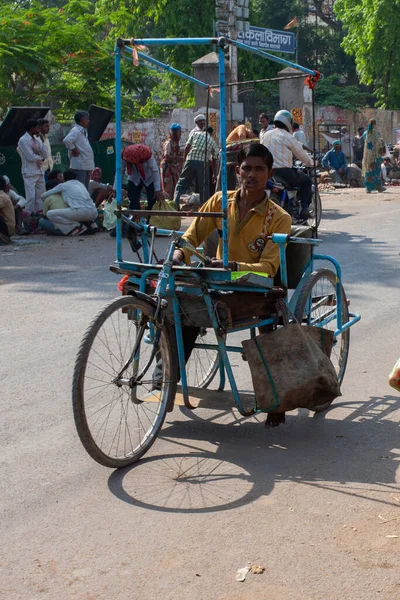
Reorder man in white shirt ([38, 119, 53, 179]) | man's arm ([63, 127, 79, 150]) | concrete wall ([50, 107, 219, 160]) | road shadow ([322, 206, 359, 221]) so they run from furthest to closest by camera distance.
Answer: concrete wall ([50, 107, 219, 160]), road shadow ([322, 206, 359, 221]), man's arm ([63, 127, 79, 150]), man in white shirt ([38, 119, 53, 179])

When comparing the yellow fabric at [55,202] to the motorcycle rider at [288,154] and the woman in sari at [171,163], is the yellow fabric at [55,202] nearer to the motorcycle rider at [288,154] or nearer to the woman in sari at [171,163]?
the woman in sari at [171,163]

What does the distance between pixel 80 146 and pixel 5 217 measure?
2.93 metres

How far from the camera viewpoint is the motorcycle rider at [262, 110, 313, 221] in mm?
11797

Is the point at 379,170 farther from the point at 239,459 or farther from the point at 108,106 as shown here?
the point at 239,459

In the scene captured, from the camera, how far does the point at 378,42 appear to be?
4178 centimetres

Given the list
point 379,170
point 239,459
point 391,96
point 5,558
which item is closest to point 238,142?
point 239,459

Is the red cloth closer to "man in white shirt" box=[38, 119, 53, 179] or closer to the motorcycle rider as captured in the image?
the motorcycle rider

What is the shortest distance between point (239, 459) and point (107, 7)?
36.2 metres

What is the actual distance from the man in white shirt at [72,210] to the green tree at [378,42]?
3024 cm

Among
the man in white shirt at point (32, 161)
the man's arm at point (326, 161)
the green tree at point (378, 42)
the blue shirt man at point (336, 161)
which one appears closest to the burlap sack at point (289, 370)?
the man in white shirt at point (32, 161)

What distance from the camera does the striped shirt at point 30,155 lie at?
578 inches

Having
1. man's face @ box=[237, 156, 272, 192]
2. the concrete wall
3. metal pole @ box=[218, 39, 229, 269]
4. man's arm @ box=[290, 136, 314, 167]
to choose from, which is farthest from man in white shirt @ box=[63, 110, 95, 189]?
metal pole @ box=[218, 39, 229, 269]

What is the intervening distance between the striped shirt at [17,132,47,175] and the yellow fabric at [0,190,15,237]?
172cm

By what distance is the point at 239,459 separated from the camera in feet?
14.6
